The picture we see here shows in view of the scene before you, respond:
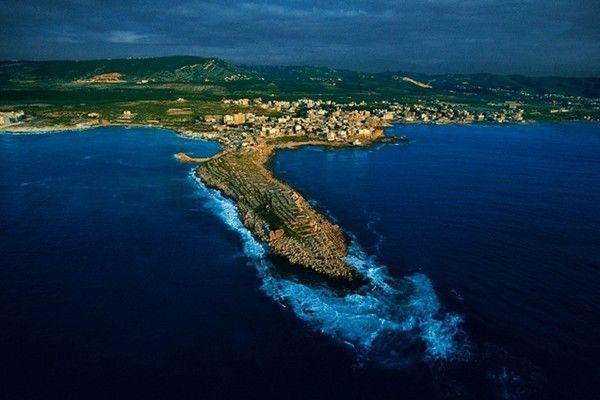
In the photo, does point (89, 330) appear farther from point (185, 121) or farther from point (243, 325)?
point (185, 121)

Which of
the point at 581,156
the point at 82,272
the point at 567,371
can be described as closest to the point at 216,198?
the point at 82,272

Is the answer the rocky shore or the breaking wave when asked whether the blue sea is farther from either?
the rocky shore

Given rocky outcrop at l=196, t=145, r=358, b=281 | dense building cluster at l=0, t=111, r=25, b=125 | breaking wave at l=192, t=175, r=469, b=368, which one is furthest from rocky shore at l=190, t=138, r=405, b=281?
dense building cluster at l=0, t=111, r=25, b=125

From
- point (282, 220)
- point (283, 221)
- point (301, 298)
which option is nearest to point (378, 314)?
point (301, 298)

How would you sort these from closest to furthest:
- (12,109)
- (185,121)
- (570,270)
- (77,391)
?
(77,391), (570,270), (185,121), (12,109)

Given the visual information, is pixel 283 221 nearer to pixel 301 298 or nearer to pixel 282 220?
pixel 282 220
